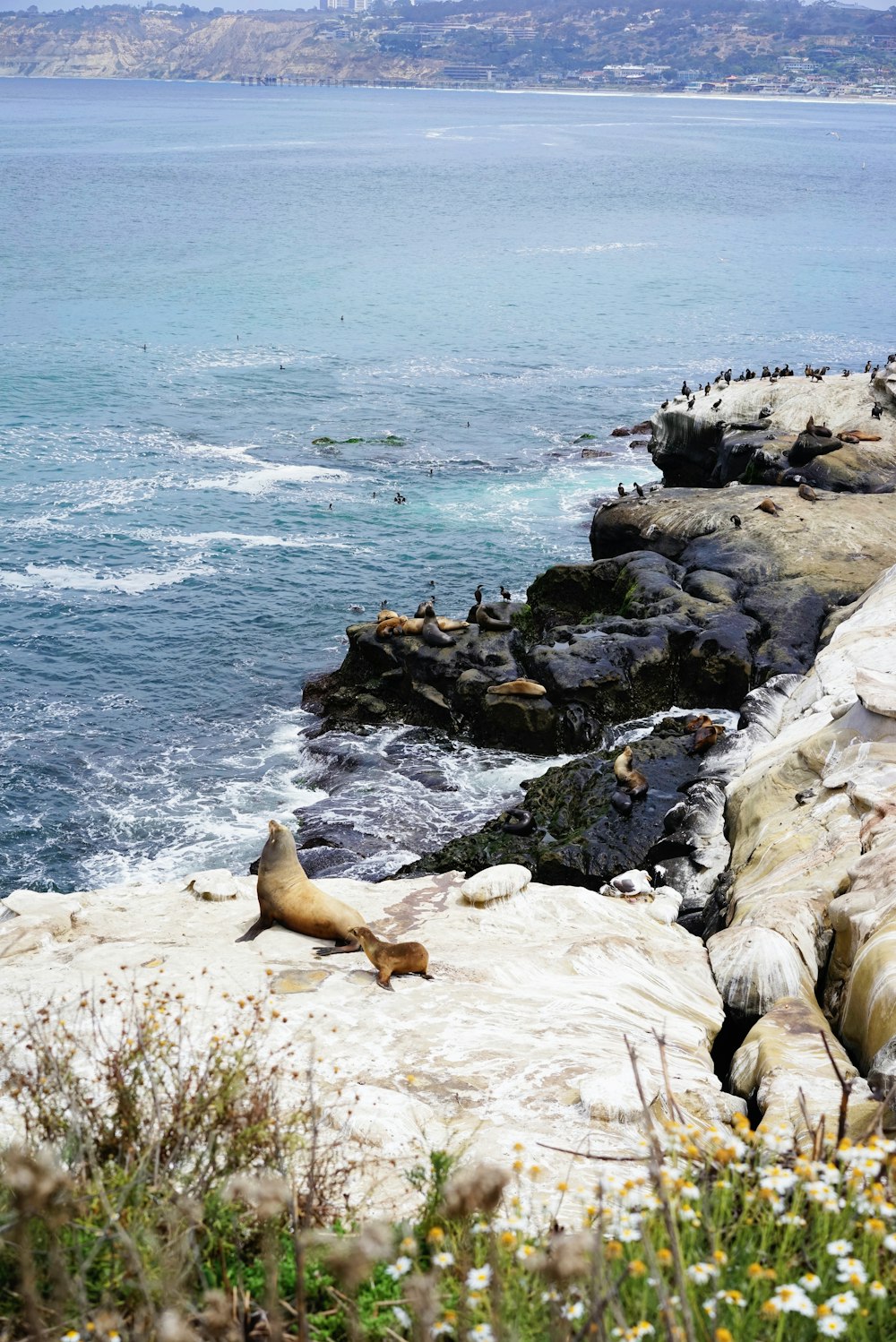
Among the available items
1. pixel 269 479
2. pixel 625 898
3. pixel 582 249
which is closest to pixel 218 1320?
pixel 625 898

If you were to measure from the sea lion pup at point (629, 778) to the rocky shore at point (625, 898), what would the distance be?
6.4 inches

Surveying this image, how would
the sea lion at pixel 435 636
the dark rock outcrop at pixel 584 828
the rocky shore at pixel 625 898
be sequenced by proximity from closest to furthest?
1. the rocky shore at pixel 625 898
2. the dark rock outcrop at pixel 584 828
3. the sea lion at pixel 435 636

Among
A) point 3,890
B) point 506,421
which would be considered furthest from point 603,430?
point 3,890

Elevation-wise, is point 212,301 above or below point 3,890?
above

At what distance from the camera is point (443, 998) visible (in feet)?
32.0

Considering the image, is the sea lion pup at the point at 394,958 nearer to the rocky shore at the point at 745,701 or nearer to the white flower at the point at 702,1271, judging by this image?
the rocky shore at the point at 745,701

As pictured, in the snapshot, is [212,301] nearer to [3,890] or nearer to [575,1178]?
[3,890]

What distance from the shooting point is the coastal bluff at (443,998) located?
7.56m

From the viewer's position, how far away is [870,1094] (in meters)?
7.86

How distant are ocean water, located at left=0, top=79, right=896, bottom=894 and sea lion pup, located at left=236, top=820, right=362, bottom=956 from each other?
813 centimetres

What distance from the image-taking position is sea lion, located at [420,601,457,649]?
78.0 feet

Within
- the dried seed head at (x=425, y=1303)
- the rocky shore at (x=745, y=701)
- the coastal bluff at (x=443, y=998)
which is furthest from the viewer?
the rocky shore at (x=745, y=701)

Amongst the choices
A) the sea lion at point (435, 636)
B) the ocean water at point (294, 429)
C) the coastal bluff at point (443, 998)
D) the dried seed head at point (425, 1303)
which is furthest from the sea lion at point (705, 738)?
the dried seed head at point (425, 1303)

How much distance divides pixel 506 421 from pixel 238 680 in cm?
2186
